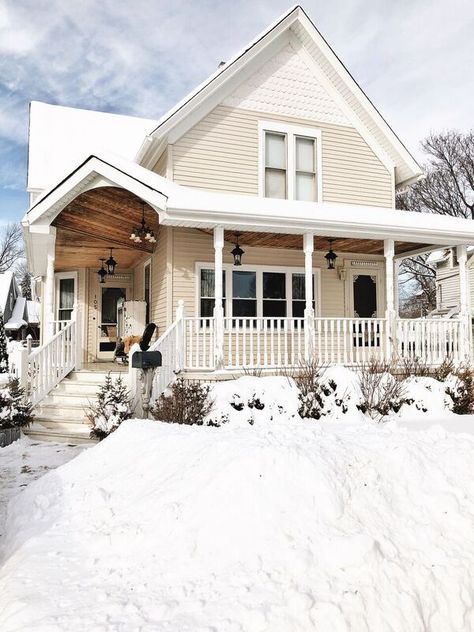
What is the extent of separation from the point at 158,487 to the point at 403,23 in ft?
43.4

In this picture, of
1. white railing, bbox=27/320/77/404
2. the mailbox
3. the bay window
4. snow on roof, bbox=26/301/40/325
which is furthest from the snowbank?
snow on roof, bbox=26/301/40/325

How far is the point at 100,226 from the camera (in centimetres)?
987

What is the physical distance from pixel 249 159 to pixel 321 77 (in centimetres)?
327

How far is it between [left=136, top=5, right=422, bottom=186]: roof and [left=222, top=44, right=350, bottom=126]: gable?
19cm

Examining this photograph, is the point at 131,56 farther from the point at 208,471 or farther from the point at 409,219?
the point at 208,471

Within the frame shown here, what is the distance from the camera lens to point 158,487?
13.6 ft

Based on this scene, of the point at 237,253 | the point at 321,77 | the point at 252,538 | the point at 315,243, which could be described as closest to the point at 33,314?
the point at 321,77

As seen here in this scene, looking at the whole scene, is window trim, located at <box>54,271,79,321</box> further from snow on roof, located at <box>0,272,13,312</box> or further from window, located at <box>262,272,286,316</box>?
snow on roof, located at <box>0,272,13,312</box>

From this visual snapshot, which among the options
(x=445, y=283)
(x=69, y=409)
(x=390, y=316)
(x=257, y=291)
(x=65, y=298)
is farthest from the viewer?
(x=445, y=283)

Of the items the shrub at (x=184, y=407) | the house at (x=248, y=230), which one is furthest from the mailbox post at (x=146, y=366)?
the house at (x=248, y=230)

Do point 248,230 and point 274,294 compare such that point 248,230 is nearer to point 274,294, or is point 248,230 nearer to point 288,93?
point 274,294

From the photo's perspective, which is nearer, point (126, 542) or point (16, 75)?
point (126, 542)

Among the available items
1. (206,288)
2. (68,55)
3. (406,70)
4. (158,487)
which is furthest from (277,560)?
(406,70)

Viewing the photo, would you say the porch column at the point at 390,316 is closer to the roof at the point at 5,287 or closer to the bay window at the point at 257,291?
the bay window at the point at 257,291
